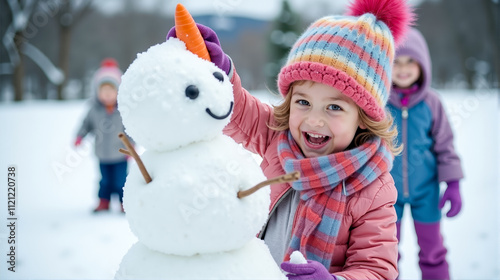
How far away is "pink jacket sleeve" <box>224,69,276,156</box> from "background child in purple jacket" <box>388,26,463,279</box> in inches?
Answer: 45.5

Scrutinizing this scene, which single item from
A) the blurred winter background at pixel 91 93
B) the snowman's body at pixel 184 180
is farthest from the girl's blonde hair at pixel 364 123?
the snowman's body at pixel 184 180

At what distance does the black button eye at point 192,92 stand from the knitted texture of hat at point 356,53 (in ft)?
2.09

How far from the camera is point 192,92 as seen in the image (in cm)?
79

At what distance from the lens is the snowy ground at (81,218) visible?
7.77 ft

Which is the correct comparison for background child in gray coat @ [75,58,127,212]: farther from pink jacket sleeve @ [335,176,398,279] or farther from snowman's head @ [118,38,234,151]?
snowman's head @ [118,38,234,151]

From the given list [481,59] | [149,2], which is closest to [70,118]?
[149,2]

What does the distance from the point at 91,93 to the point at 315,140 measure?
692 cm

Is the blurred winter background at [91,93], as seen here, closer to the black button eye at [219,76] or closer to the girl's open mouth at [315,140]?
the girl's open mouth at [315,140]

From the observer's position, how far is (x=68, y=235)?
3.02 m

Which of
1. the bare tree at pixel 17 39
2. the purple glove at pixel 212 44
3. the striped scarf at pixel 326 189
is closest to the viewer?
the purple glove at pixel 212 44

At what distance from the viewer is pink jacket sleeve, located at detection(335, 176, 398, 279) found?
3.76 feet

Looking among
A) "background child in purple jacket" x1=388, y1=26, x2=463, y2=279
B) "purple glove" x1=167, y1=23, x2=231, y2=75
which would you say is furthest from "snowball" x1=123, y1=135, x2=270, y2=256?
"background child in purple jacket" x1=388, y1=26, x2=463, y2=279

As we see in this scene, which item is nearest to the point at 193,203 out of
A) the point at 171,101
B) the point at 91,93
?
the point at 171,101

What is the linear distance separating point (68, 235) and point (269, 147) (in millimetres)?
2173
